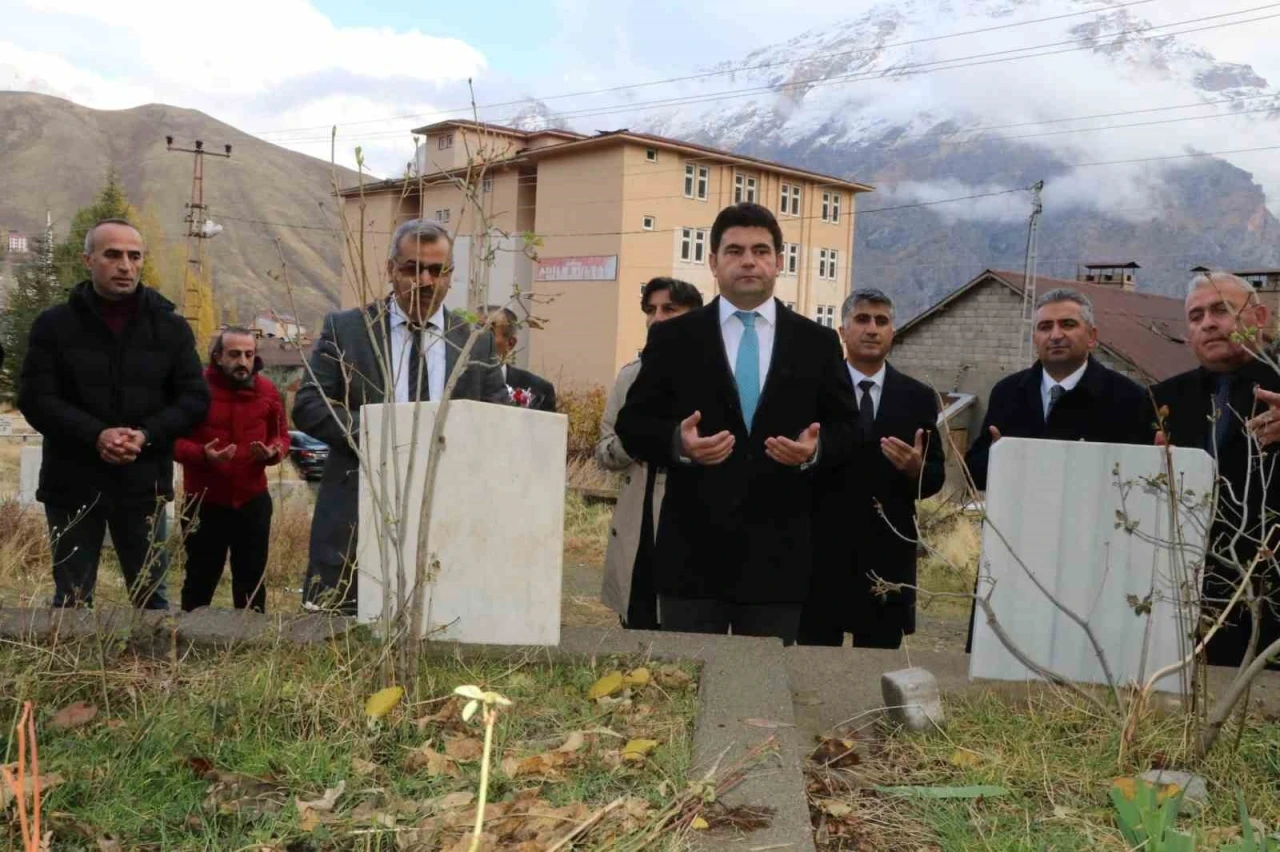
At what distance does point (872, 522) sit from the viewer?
4762mm

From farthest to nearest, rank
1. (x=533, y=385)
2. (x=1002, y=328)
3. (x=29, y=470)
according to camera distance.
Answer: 1. (x=1002, y=328)
2. (x=29, y=470)
3. (x=533, y=385)

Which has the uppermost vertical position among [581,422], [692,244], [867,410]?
[692,244]

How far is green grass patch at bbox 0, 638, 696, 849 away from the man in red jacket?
2.43 meters

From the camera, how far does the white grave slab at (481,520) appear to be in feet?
11.7

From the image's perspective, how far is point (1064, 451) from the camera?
3.65 meters

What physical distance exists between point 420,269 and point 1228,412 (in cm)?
284

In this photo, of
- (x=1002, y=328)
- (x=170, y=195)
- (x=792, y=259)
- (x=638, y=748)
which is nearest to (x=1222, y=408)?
(x=638, y=748)

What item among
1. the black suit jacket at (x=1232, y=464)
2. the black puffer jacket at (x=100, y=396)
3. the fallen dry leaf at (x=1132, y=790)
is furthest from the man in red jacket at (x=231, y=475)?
the fallen dry leaf at (x=1132, y=790)

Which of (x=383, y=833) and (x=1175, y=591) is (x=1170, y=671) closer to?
(x=1175, y=591)

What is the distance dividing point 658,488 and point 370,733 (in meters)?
1.64

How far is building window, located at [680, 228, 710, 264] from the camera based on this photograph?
1879 inches

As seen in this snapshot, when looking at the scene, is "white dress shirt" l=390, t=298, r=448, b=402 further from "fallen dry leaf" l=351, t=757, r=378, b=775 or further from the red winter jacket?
the red winter jacket

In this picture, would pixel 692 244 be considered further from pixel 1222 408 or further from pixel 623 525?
pixel 1222 408

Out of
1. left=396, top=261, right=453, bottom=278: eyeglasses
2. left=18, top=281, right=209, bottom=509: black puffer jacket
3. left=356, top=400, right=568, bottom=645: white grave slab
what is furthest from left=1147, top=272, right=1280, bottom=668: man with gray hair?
left=18, top=281, right=209, bottom=509: black puffer jacket
